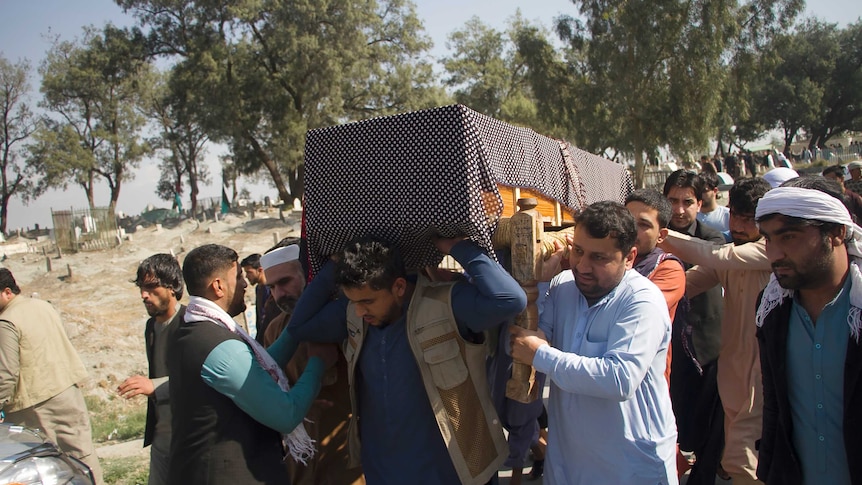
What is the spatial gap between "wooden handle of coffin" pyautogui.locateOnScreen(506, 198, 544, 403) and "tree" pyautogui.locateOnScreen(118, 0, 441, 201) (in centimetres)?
2286

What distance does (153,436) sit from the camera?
349 centimetres

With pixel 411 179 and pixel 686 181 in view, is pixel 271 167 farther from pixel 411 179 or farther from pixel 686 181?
pixel 411 179

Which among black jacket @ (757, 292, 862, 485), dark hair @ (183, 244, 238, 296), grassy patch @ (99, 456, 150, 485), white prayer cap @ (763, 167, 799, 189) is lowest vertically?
grassy patch @ (99, 456, 150, 485)

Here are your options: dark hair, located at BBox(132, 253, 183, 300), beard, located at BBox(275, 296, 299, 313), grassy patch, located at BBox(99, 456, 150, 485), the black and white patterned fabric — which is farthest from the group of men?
grassy patch, located at BBox(99, 456, 150, 485)

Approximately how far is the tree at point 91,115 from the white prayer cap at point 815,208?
103ft

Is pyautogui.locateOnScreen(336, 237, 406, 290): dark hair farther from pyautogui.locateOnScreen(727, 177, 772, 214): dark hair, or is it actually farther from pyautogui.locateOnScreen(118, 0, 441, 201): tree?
pyautogui.locateOnScreen(118, 0, 441, 201): tree

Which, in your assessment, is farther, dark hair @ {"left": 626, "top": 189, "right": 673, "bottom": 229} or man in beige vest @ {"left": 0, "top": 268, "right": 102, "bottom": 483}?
man in beige vest @ {"left": 0, "top": 268, "right": 102, "bottom": 483}

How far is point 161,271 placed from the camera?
357 cm

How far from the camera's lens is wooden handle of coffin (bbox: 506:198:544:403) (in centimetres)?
223

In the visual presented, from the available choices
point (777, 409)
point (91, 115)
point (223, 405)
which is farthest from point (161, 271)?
point (91, 115)

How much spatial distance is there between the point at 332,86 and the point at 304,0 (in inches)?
136

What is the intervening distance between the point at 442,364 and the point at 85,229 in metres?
23.6

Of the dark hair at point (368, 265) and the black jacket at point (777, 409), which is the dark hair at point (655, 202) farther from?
the dark hair at point (368, 265)

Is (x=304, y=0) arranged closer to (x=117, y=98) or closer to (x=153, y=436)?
(x=117, y=98)
